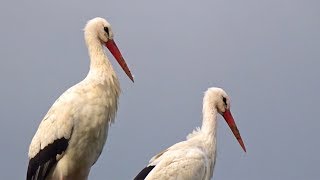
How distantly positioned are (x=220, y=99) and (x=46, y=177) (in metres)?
2.88

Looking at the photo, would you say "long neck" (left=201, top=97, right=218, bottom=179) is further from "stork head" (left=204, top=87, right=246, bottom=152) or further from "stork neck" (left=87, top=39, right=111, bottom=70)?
"stork neck" (left=87, top=39, right=111, bottom=70)

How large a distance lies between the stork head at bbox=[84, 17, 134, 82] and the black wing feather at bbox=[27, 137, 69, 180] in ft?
4.88

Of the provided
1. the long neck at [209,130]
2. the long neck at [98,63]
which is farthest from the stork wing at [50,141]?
the long neck at [209,130]

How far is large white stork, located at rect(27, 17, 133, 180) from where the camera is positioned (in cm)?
1864

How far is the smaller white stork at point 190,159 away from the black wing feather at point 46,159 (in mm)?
1021

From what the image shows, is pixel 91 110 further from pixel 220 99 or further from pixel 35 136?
pixel 220 99

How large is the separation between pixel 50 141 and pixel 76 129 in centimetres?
38

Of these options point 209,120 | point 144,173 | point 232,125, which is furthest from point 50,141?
point 232,125

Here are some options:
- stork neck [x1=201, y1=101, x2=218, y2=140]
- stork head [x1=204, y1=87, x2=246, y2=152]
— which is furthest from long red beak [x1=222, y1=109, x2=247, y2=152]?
stork neck [x1=201, y1=101, x2=218, y2=140]

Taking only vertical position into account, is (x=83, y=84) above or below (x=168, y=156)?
above

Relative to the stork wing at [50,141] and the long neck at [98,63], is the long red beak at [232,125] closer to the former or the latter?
the long neck at [98,63]

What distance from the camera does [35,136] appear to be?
1908cm

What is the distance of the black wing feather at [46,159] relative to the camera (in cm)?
1878

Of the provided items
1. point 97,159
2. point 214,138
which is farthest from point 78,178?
point 214,138
